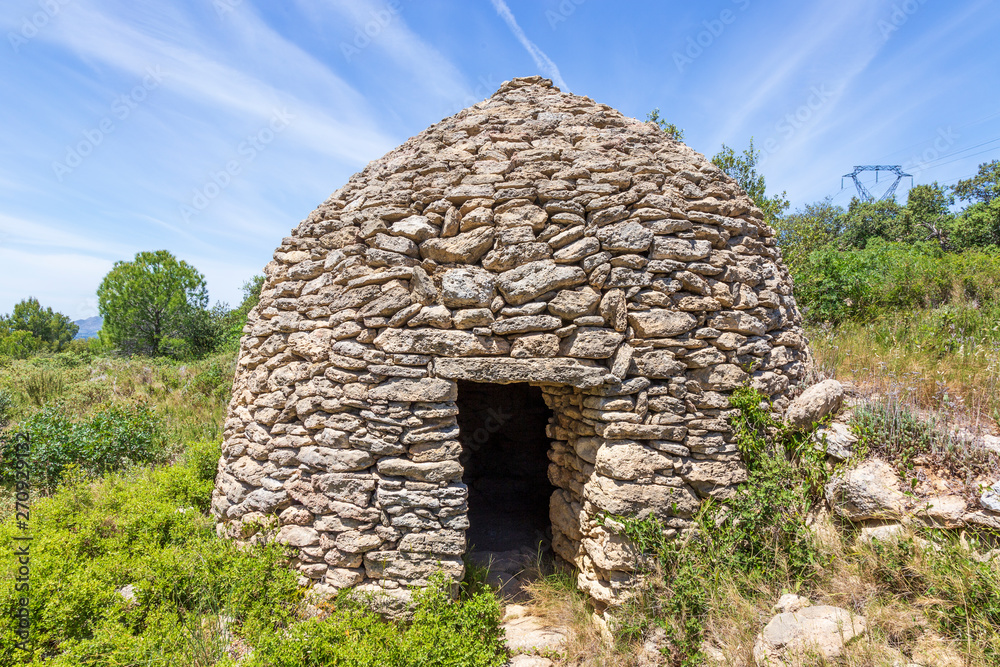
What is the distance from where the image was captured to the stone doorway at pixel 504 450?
6863mm

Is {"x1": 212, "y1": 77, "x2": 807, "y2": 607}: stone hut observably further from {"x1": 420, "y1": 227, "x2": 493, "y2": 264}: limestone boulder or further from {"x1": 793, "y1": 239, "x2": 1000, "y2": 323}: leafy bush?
{"x1": 793, "y1": 239, "x2": 1000, "y2": 323}: leafy bush

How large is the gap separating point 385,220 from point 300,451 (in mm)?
2297

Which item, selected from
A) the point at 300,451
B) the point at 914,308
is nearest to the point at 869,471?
the point at 300,451

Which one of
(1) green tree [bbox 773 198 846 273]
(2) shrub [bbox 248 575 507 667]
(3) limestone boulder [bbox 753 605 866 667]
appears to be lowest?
(2) shrub [bbox 248 575 507 667]

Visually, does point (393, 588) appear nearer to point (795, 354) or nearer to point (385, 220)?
point (385, 220)

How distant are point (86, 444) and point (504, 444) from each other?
6497 mm

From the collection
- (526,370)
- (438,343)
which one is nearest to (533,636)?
(526,370)

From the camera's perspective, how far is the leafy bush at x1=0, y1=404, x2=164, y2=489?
6.56 m

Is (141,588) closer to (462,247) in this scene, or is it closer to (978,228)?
(462,247)

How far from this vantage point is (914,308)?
7.41m

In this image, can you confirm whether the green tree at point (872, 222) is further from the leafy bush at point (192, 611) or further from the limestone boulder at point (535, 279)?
the leafy bush at point (192, 611)

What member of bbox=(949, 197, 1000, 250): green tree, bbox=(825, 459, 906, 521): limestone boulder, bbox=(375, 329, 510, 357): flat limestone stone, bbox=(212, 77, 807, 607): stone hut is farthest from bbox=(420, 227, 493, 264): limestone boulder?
bbox=(949, 197, 1000, 250): green tree

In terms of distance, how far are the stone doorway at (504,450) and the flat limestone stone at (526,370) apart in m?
3.00

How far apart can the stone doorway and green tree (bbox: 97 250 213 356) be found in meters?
16.7
